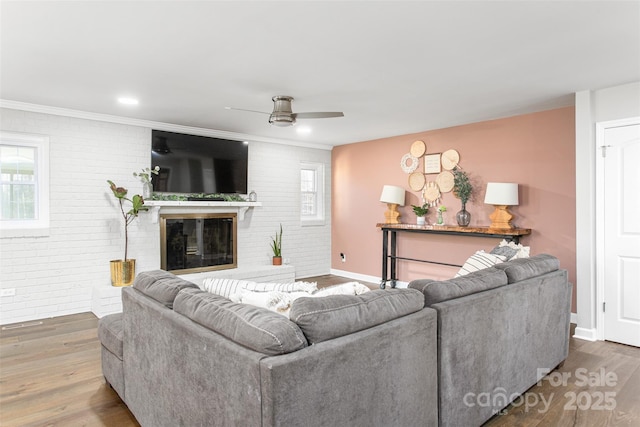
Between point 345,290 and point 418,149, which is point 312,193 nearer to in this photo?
point 418,149

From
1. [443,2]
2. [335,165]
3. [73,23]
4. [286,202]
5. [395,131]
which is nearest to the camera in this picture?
[443,2]

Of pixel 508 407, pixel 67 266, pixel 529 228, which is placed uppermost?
pixel 529 228

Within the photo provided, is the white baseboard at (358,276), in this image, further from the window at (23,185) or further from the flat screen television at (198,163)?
the window at (23,185)

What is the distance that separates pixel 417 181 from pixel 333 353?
471 cm

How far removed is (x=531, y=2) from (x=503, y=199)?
2.76 m

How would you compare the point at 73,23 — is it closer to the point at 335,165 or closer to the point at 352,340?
the point at 352,340

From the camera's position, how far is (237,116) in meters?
4.84

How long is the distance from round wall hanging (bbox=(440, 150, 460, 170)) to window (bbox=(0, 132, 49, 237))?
500cm

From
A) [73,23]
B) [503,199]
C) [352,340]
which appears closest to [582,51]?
[503,199]

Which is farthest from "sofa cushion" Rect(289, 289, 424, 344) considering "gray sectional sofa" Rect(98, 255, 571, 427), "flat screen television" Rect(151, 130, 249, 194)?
"flat screen television" Rect(151, 130, 249, 194)

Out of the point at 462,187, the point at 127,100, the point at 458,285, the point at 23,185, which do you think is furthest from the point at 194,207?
the point at 458,285

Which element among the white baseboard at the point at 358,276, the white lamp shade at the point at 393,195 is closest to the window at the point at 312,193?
the white baseboard at the point at 358,276

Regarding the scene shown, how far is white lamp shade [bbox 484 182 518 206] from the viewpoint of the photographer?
4516mm

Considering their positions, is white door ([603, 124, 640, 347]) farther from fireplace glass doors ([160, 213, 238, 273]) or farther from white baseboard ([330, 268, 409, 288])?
fireplace glass doors ([160, 213, 238, 273])
